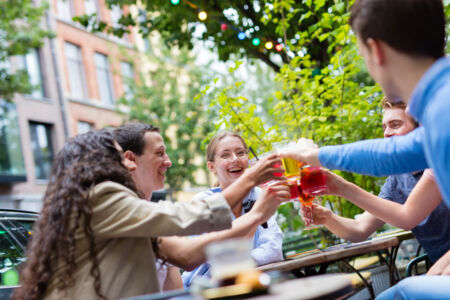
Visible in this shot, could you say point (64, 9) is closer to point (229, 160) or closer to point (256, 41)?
point (256, 41)

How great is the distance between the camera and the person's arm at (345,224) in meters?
3.05

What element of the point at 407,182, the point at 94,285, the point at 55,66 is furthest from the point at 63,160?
the point at 55,66

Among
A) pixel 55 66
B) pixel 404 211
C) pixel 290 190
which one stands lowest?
pixel 404 211

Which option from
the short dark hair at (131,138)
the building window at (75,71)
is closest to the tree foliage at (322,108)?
the short dark hair at (131,138)

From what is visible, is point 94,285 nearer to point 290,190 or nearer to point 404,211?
point 290,190

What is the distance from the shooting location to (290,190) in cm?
247

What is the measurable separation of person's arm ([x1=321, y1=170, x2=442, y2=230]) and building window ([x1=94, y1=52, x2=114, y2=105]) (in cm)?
2286

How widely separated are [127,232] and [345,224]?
164 cm

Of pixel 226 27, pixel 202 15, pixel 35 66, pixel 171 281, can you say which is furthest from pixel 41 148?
pixel 171 281

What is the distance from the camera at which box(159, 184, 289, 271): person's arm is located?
2229 millimetres

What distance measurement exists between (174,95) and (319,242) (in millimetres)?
14450

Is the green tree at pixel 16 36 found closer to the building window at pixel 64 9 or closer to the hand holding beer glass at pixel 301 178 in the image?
the building window at pixel 64 9

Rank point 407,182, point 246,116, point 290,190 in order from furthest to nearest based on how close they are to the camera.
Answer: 1. point 246,116
2. point 407,182
3. point 290,190

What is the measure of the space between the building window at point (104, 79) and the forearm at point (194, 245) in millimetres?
22948
